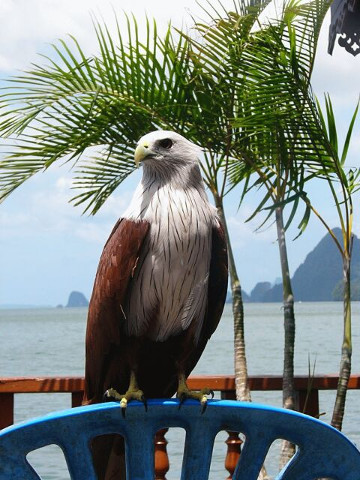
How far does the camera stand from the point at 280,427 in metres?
1.19

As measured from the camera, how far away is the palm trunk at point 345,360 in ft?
11.7

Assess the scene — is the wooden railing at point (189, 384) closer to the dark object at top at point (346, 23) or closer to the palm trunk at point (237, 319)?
the palm trunk at point (237, 319)

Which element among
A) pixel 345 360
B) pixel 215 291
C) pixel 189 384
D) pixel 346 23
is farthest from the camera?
pixel 345 360

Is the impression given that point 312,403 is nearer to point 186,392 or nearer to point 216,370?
point 186,392

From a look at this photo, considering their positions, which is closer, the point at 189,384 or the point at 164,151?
the point at 164,151

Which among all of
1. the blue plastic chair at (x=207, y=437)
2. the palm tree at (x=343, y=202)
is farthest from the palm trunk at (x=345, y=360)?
the blue plastic chair at (x=207, y=437)

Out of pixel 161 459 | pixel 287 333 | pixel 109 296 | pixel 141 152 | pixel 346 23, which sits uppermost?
pixel 346 23

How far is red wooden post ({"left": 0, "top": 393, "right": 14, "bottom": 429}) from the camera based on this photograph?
3.01 metres

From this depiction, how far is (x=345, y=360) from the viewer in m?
3.72

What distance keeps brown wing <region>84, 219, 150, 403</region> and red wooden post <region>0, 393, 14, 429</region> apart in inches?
46.8

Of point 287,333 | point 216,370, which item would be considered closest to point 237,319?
point 287,333

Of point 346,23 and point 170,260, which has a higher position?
point 346,23

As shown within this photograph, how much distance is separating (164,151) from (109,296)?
33 cm

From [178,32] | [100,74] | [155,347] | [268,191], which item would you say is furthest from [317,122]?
[155,347]
